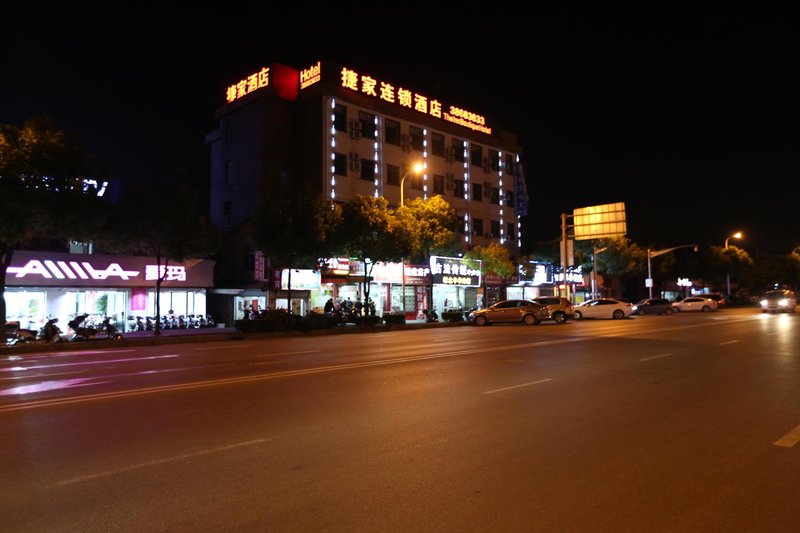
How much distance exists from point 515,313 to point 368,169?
50.8ft

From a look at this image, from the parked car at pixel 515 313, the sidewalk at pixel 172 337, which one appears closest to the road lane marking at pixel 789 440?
the sidewalk at pixel 172 337

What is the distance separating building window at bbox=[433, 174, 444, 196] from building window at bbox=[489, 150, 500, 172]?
751 cm

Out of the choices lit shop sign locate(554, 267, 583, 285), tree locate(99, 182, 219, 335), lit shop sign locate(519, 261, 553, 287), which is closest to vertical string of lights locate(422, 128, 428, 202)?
lit shop sign locate(519, 261, 553, 287)

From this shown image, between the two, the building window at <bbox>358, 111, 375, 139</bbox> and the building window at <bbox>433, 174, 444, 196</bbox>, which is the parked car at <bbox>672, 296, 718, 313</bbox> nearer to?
the building window at <bbox>433, 174, 444, 196</bbox>

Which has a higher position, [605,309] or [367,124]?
[367,124]

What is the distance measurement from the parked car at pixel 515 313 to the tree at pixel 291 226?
1142cm

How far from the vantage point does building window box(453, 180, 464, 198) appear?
49316mm

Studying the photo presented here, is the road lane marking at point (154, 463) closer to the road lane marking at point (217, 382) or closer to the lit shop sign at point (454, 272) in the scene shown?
the road lane marking at point (217, 382)

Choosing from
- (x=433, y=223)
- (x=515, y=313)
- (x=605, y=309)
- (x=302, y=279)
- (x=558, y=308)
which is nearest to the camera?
(x=515, y=313)

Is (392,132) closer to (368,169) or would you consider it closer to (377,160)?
(377,160)

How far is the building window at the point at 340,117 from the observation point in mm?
41394

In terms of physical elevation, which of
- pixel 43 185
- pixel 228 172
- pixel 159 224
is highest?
pixel 228 172

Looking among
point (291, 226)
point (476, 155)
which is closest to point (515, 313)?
point (291, 226)

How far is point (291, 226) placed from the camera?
2931 centimetres
